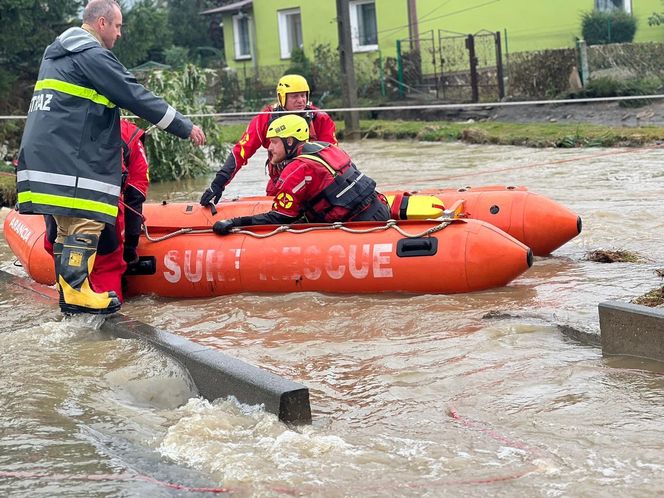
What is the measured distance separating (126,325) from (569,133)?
13026 millimetres

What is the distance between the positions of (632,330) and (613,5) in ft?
80.1

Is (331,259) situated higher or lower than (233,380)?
higher

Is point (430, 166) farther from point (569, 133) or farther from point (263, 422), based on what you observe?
point (263, 422)

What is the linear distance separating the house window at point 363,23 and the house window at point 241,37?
221 inches

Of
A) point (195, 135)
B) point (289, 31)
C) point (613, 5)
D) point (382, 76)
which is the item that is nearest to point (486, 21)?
point (613, 5)

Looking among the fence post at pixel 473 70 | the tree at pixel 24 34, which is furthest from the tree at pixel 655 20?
the tree at pixel 24 34

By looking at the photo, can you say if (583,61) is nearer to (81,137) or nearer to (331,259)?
(331,259)

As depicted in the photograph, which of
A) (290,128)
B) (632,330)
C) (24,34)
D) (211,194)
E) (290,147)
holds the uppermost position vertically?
(24,34)

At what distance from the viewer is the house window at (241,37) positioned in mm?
37188

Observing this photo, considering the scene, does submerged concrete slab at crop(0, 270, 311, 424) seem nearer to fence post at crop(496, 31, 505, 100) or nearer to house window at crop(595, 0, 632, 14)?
fence post at crop(496, 31, 505, 100)

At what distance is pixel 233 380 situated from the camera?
4801 millimetres

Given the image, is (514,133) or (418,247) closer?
(418,247)

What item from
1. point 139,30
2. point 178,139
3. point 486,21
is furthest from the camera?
point 486,21

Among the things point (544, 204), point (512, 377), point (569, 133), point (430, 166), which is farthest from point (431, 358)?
point (569, 133)
